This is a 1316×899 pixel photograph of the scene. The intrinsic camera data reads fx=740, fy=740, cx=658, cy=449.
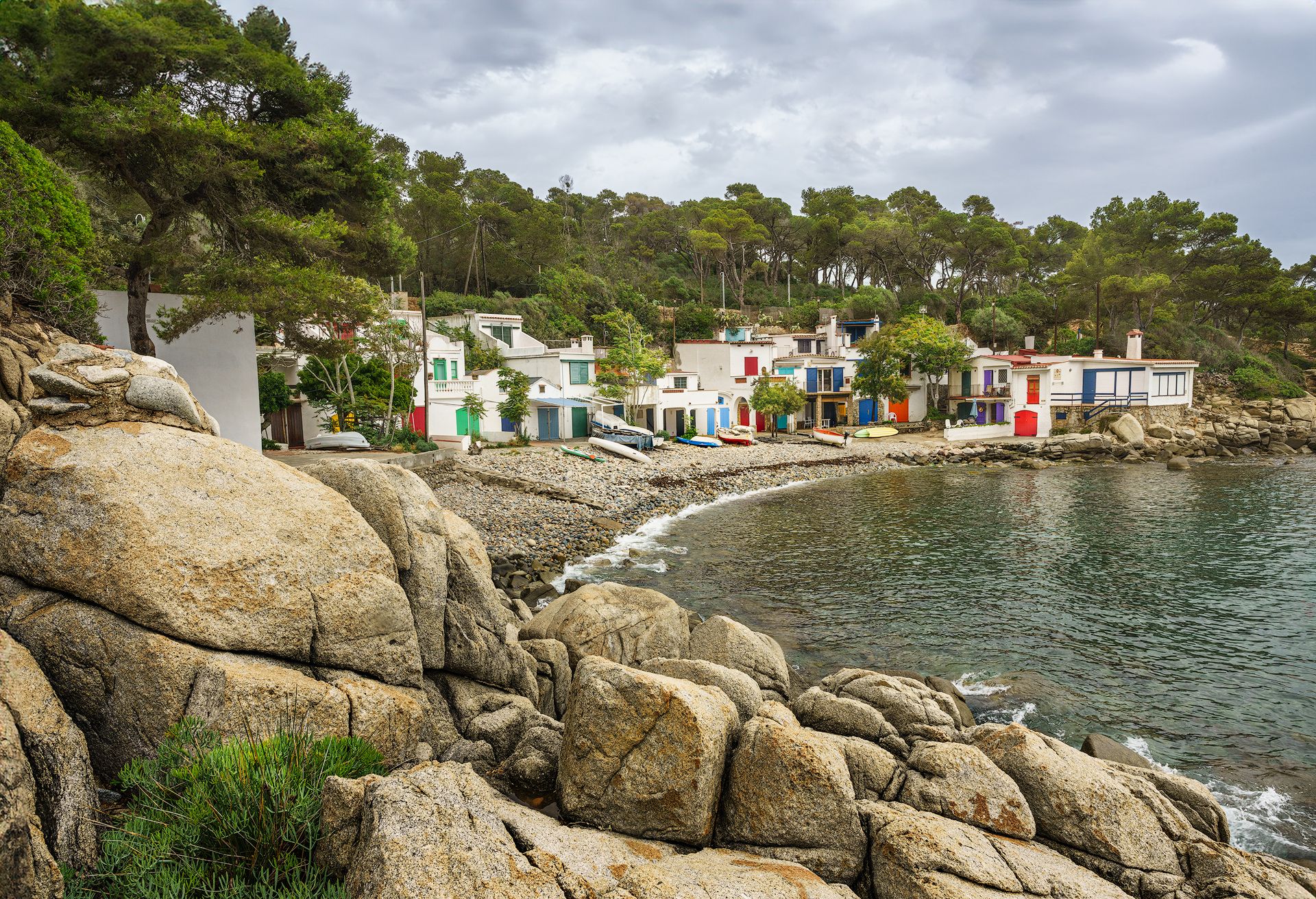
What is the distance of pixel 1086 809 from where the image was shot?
754cm

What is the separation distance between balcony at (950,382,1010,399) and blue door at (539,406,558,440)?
34658 mm

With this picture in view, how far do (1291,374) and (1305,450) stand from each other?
990 inches

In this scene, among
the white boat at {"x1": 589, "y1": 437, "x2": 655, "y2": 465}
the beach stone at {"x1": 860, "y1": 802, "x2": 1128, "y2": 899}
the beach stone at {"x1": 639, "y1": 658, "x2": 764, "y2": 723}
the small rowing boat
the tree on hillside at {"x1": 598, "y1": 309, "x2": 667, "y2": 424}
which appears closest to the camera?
the beach stone at {"x1": 860, "y1": 802, "x2": 1128, "y2": 899}

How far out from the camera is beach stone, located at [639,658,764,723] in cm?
903

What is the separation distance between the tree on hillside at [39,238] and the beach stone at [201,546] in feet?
19.9

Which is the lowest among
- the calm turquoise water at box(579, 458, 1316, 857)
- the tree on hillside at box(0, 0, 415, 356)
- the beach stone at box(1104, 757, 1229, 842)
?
the calm turquoise water at box(579, 458, 1316, 857)

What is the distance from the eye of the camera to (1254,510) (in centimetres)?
3173

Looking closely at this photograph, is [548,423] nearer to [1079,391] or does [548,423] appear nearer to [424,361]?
[424,361]

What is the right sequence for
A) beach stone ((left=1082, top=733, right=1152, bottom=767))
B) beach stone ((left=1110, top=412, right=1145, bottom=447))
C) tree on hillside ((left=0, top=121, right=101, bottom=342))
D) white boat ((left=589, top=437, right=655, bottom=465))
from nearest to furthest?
beach stone ((left=1082, top=733, right=1152, bottom=767))
tree on hillside ((left=0, top=121, right=101, bottom=342))
white boat ((left=589, top=437, right=655, bottom=465))
beach stone ((left=1110, top=412, right=1145, bottom=447))

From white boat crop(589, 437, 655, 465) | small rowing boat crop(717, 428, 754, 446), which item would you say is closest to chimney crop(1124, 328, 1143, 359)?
small rowing boat crop(717, 428, 754, 446)

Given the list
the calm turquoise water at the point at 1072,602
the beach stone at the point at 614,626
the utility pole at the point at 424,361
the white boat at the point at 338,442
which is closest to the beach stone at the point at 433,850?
the beach stone at the point at 614,626

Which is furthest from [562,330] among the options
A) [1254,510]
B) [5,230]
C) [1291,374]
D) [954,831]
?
[1291,374]

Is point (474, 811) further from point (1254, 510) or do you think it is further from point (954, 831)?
point (1254, 510)

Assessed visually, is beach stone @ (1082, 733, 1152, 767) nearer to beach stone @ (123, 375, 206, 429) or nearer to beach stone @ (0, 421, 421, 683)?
beach stone @ (0, 421, 421, 683)
